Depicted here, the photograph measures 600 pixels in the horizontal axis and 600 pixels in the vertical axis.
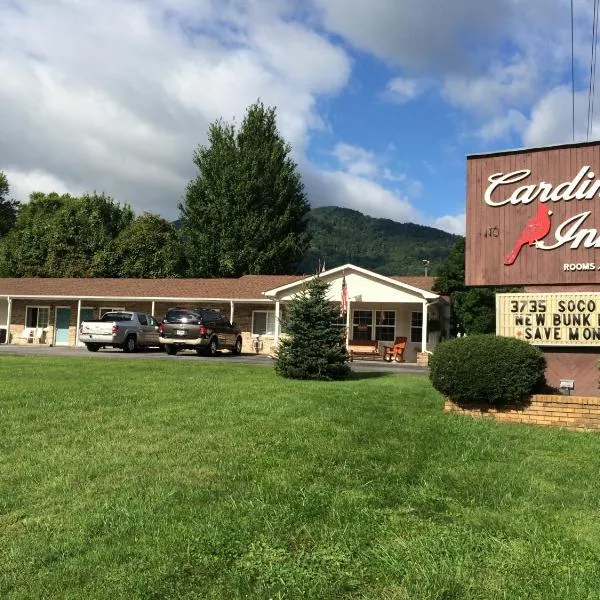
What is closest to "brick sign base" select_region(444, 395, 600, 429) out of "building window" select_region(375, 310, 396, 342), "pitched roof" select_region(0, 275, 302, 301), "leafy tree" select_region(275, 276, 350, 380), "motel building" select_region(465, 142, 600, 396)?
"motel building" select_region(465, 142, 600, 396)

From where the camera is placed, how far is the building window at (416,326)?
2653 cm

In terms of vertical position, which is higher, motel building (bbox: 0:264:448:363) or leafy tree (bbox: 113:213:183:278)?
leafy tree (bbox: 113:213:183:278)

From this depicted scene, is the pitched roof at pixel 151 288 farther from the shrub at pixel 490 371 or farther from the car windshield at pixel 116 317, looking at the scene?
the shrub at pixel 490 371

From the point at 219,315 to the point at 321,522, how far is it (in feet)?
67.1

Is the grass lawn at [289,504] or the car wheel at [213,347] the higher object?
the car wheel at [213,347]

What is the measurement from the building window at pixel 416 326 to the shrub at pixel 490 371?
17.5 m

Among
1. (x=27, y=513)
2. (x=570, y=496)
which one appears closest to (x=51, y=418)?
(x=27, y=513)

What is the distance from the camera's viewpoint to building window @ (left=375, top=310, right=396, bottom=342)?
2691 centimetres

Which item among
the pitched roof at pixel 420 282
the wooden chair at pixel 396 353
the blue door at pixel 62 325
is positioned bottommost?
the wooden chair at pixel 396 353

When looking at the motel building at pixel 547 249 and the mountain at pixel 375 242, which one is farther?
the mountain at pixel 375 242

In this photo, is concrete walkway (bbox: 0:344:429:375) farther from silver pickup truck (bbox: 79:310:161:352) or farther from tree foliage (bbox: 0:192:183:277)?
tree foliage (bbox: 0:192:183:277)

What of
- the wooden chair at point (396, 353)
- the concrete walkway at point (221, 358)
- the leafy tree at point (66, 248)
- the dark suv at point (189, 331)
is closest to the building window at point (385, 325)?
the wooden chair at point (396, 353)

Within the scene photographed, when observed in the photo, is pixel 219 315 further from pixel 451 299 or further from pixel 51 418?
pixel 51 418

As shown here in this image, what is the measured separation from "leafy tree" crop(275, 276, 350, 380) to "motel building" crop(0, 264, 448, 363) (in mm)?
8658
